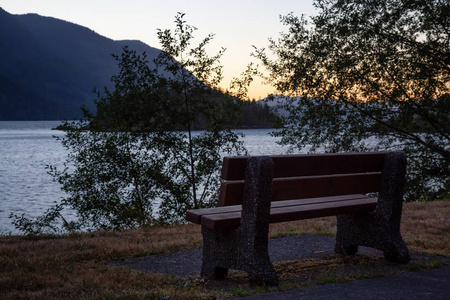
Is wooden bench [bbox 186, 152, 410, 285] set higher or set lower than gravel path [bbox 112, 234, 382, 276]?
higher

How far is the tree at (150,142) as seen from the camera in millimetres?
10453

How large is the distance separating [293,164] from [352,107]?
7.61 meters

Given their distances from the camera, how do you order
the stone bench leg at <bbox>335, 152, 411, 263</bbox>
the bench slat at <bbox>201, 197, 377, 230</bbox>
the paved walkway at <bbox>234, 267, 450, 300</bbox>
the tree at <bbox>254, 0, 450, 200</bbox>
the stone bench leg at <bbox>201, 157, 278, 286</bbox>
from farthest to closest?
the tree at <bbox>254, 0, 450, 200</bbox>
the stone bench leg at <bbox>335, 152, 411, 263</bbox>
the bench slat at <bbox>201, 197, 377, 230</bbox>
the stone bench leg at <bbox>201, 157, 278, 286</bbox>
the paved walkway at <bbox>234, 267, 450, 300</bbox>

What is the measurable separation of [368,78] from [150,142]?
5.28 metres

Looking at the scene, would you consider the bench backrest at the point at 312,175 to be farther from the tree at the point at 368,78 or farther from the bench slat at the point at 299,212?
the tree at the point at 368,78

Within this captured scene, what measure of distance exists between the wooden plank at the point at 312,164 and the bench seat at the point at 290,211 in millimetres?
393

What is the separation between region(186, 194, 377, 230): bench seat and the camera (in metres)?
4.14

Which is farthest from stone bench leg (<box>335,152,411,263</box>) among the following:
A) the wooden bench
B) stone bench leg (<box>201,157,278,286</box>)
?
stone bench leg (<box>201,157,278,286</box>)

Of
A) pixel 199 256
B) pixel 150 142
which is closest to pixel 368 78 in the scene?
pixel 150 142

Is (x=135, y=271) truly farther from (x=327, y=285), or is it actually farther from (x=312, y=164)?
(x=312, y=164)

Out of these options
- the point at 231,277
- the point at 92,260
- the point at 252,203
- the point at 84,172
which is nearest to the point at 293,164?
the point at 252,203

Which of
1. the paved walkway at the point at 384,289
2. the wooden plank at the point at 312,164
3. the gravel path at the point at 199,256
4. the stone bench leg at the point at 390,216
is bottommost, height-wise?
the gravel path at the point at 199,256

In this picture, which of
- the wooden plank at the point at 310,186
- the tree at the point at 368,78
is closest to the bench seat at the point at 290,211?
the wooden plank at the point at 310,186

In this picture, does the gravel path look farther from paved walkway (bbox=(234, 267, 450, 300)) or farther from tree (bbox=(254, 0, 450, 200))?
tree (bbox=(254, 0, 450, 200))
